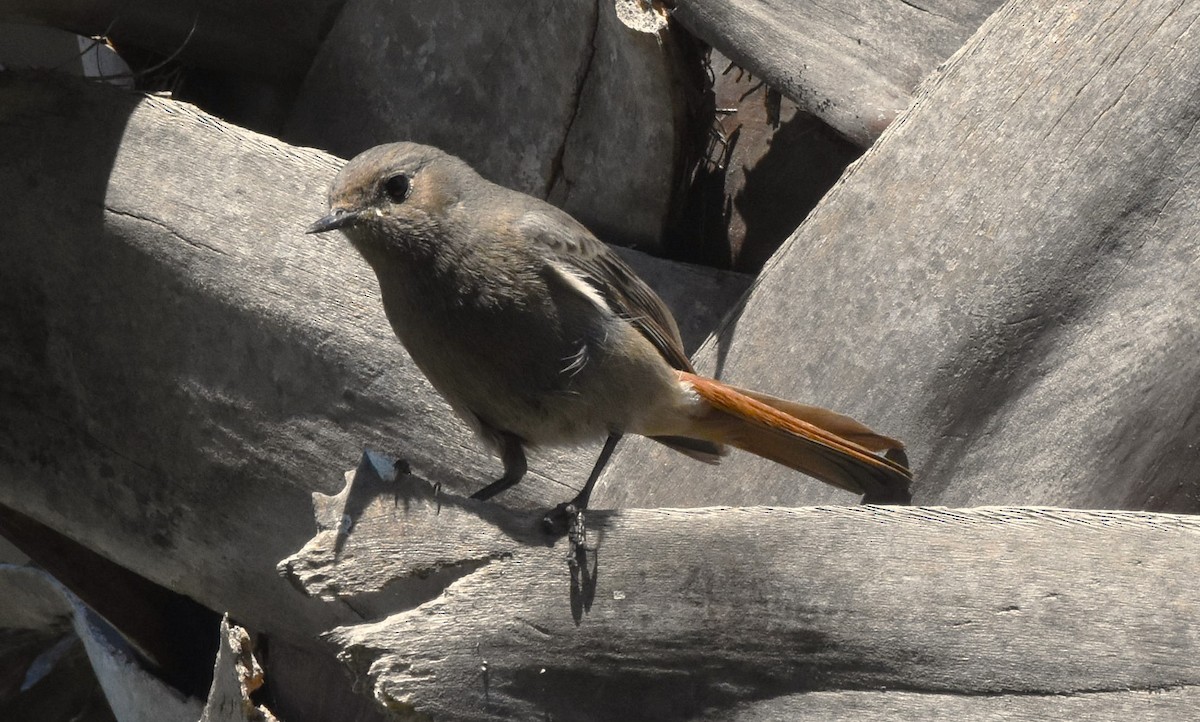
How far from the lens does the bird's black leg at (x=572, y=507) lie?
2816 mm

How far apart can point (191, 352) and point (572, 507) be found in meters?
1.34

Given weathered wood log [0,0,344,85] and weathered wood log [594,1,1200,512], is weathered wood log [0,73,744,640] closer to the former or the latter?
weathered wood log [0,0,344,85]

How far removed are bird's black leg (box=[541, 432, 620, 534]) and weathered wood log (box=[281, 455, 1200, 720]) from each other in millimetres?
84

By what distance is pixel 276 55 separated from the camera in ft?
13.7

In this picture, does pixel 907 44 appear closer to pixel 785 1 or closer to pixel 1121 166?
pixel 785 1

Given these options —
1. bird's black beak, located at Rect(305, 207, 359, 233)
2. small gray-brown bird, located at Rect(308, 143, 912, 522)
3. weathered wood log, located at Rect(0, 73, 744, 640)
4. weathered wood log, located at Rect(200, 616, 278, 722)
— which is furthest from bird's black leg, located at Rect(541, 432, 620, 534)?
weathered wood log, located at Rect(200, 616, 278, 722)

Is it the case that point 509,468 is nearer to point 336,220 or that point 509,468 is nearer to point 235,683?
point 336,220

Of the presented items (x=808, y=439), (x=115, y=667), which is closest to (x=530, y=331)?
(x=808, y=439)

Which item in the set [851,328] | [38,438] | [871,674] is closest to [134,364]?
[38,438]

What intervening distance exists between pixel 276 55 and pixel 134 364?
1078 millimetres

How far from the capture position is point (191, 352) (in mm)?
3664

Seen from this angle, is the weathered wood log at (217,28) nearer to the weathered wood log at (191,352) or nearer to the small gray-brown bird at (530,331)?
the weathered wood log at (191,352)

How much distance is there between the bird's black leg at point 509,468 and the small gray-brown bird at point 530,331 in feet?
0.36

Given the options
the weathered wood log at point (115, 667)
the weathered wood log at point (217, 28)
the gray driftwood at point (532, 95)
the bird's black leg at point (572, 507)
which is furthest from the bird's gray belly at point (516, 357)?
the weathered wood log at point (115, 667)
